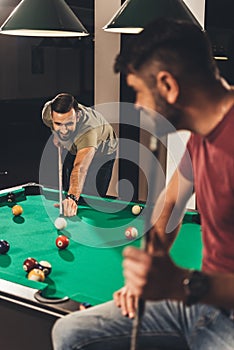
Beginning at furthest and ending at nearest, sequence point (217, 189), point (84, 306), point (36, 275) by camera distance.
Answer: point (36, 275), point (84, 306), point (217, 189)

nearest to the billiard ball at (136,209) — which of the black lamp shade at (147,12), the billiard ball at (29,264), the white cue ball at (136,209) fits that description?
the white cue ball at (136,209)

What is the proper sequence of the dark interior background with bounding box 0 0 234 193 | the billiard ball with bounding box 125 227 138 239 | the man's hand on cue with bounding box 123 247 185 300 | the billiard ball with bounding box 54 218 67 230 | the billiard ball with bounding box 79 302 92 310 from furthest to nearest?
the dark interior background with bounding box 0 0 234 193 < the billiard ball with bounding box 54 218 67 230 < the billiard ball with bounding box 125 227 138 239 < the billiard ball with bounding box 79 302 92 310 < the man's hand on cue with bounding box 123 247 185 300

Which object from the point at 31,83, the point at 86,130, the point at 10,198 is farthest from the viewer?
the point at 31,83

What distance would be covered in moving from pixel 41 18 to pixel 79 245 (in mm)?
1071

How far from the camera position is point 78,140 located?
11.7ft

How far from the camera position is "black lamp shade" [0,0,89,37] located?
2564 mm

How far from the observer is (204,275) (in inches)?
42.9

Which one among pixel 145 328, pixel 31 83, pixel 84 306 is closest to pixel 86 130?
pixel 84 306

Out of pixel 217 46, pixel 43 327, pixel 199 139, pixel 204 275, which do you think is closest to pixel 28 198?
pixel 43 327

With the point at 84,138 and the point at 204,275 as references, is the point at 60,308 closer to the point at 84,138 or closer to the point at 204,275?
the point at 204,275

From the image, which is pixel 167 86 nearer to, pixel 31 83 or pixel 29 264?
pixel 29 264

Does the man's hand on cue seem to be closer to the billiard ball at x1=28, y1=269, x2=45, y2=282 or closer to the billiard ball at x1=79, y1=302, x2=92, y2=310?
the billiard ball at x1=79, y1=302, x2=92, y2=310

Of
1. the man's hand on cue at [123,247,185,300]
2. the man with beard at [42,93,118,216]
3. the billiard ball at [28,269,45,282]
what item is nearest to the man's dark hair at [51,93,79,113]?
the man with beard at [42,93,118,216]

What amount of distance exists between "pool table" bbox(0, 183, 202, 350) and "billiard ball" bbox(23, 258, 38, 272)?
0.03 metres
